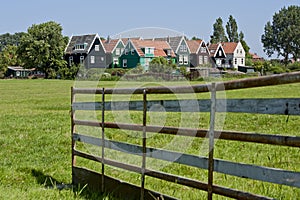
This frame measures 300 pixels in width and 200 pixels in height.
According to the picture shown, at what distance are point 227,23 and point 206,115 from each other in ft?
407

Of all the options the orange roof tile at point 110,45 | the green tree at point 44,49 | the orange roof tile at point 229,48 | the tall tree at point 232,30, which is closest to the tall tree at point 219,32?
the tall tree at point 232,30

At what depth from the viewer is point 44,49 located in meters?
81.8

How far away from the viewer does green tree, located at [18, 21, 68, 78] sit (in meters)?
81.2

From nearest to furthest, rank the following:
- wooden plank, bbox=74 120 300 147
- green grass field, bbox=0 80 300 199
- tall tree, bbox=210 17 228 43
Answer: wooden plank, bbox=74 120 300 147 → green grass field, bbox=0 80 300 199 → tall tree, bbox=210 17 228 43

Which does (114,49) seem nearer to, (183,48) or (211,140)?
(183,48)

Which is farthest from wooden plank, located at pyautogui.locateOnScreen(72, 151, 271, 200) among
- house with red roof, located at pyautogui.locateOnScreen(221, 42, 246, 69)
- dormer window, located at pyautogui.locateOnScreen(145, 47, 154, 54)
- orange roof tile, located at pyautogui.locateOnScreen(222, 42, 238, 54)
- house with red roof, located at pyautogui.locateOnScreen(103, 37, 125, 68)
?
orange roof tile, located at pyautogui.locateOnScreen(222, 42, 238, 54)

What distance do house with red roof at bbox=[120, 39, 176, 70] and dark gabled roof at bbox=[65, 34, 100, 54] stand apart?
997cm

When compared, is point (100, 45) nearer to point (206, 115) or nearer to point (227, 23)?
point (227, 23)

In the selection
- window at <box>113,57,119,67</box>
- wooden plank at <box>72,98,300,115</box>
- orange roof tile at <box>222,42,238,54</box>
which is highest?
orange roof tile at <box>222,42,238,54</box>

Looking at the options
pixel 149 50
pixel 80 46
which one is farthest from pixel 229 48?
pixel 80 46

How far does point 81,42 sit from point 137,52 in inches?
650

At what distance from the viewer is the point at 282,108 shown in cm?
403

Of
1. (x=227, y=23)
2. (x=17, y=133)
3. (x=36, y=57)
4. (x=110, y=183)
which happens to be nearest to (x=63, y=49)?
(x=36, y=57)

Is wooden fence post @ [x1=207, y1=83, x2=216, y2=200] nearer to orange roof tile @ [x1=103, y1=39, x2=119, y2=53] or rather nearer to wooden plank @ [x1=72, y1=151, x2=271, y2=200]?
wooden plank @ [x1=72, y1=151, x2=271, y2=200]
